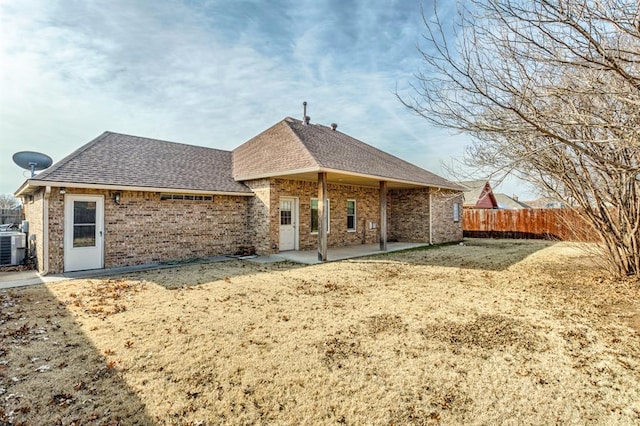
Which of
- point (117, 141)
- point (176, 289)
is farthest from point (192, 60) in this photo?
point (176, 289)

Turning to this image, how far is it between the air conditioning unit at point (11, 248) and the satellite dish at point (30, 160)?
2509mm

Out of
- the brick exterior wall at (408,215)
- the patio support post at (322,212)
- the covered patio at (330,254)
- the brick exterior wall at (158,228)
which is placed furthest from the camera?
the brick exterior wall at (408,215)

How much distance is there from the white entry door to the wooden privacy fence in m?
14.3

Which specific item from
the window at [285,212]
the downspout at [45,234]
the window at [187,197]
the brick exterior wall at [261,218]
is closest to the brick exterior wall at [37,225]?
the downspout at [45,234]

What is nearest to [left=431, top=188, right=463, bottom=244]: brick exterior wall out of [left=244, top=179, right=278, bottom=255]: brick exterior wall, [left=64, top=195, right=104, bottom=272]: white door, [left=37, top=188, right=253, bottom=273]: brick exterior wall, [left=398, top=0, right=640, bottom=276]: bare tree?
[left=244, top=179, right=278, bottom=255]: brick exterior wall

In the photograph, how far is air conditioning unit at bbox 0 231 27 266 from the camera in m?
10.5

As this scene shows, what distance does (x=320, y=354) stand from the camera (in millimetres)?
3918

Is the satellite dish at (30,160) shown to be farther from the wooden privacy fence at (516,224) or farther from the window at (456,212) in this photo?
the wooden privacy fence at (516,224)

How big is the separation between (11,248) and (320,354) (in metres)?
12.0

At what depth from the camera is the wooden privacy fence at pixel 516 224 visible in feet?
63.5

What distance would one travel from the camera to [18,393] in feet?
10.4

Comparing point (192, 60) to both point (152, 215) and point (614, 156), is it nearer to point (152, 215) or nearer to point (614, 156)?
point (152, 215)

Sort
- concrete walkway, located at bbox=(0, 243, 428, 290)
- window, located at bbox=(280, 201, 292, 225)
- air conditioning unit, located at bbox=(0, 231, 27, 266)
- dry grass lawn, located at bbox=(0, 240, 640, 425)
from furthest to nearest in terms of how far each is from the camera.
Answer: window, located at bbox=(280, 201, 292, 225) → air conditioning unit, located at bbox=(0, 231, 27, 266) → concrete walkway, located at bbox=(0, 243, 428, 290) → dry grass lawn, located at bbox=(0, 240, 640, 425)

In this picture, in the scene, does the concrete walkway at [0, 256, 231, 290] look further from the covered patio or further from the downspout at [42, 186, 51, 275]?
the covered patio
